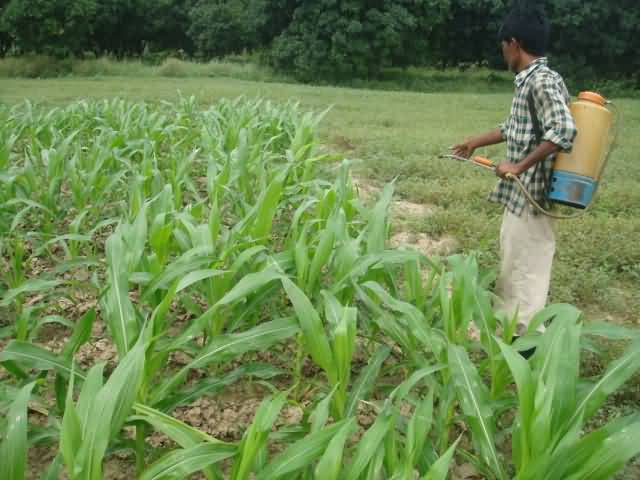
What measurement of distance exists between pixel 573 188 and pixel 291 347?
1.42 meters

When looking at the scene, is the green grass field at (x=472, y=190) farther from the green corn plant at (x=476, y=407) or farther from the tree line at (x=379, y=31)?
the tree line at (x=379, y=31)

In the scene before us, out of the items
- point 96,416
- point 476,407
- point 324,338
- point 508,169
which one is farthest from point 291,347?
point 96,416

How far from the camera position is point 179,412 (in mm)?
2180

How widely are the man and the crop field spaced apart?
23 cm

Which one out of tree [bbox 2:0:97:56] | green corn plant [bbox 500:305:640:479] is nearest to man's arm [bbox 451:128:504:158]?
green corn plant [bbox 500:305:640:479]

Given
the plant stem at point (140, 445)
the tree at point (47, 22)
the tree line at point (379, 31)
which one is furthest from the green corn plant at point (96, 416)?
the tree at point (47, 22)

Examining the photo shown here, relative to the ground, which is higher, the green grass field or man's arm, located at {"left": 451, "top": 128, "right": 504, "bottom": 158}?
man's arm, located at {"left": 451, "top": 128, "right": 504, "bottom": 158}

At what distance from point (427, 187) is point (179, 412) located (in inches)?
144

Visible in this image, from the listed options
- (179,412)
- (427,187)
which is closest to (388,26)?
(427,187)

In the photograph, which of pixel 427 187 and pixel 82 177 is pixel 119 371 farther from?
pixel 427 187

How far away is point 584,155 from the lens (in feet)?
8.03

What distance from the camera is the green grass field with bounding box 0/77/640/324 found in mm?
3488

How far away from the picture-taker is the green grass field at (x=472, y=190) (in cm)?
349

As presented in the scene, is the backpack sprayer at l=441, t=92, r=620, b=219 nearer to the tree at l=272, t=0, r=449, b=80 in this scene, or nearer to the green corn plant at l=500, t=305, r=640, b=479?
the green corn plant at l=500, t=305, r=640, b=479
